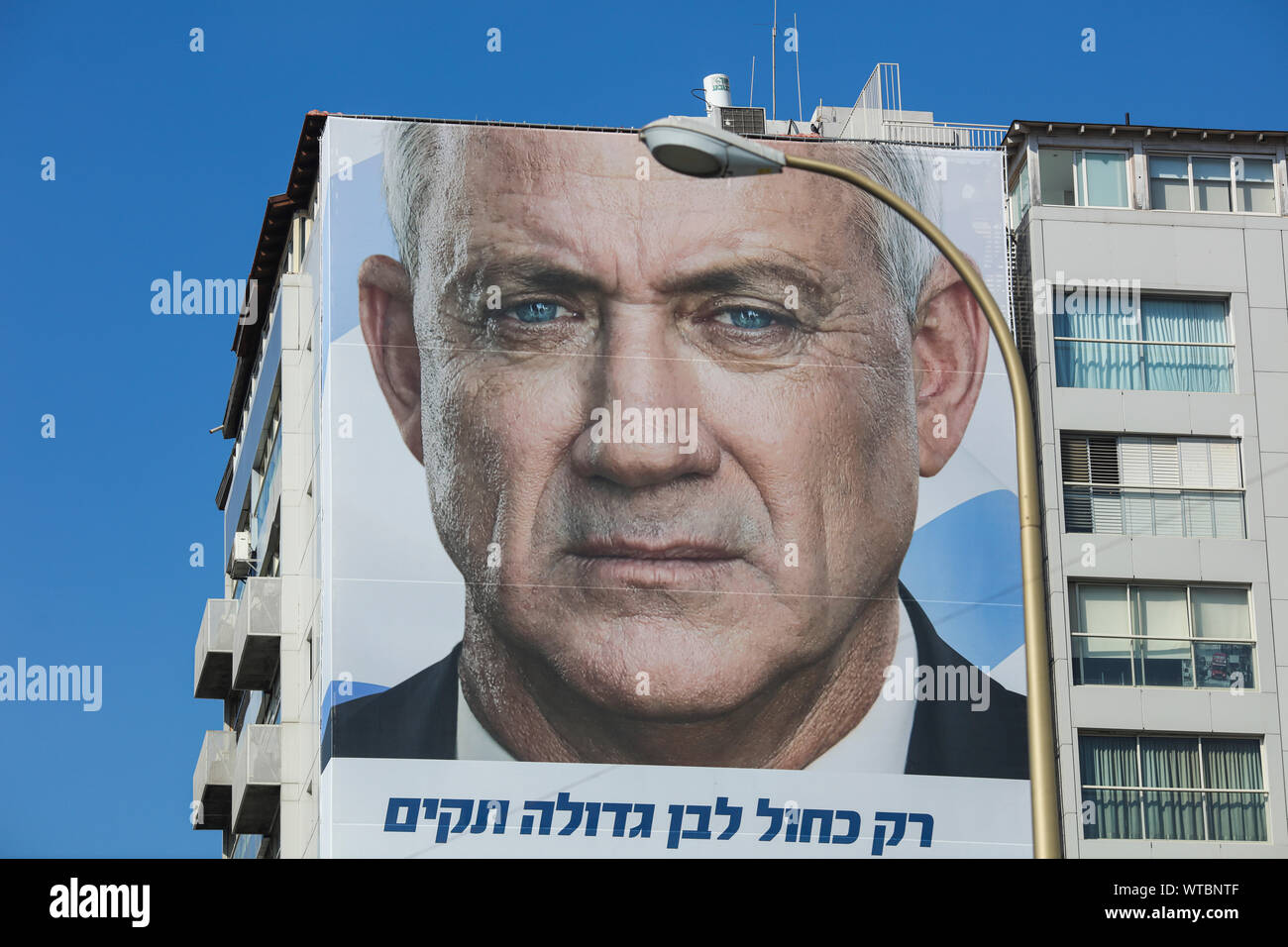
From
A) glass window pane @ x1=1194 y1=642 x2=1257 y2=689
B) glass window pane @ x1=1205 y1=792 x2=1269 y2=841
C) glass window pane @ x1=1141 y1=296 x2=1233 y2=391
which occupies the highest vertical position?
glass window pane @ x1=1141 y1=296 x2=1233 y2=391

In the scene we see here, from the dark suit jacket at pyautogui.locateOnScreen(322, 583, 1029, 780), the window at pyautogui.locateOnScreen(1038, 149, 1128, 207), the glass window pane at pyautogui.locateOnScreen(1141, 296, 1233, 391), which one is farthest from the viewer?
the window at pyautogui.locateOnScreen(1038, 149, 1128, 207)

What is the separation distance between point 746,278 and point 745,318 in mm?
836

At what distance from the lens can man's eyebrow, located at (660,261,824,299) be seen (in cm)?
4000

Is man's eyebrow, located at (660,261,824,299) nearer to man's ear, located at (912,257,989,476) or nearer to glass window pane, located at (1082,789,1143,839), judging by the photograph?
man's ear, located at (912,257,989,476)

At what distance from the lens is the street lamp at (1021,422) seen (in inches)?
552

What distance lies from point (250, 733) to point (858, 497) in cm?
1475

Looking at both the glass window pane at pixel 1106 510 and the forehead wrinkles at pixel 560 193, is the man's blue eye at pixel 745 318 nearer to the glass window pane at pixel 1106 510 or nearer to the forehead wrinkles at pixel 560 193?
the forehead wrinkles at pixel 560 193

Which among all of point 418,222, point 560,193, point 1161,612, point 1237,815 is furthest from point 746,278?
point 1237,815

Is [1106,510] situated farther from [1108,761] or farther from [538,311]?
[538,311]

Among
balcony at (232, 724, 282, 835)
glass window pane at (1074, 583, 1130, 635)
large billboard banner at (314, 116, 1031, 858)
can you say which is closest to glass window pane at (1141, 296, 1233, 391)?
large billboard banner at (314, 116, 1031, 858)

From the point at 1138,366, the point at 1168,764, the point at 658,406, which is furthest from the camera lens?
the point at 1138,366

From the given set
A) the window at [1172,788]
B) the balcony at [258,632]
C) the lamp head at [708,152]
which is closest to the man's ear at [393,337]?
the balcony at [258,632]

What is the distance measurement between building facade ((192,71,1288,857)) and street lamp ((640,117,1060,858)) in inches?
980

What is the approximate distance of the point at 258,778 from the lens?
43.7 metres
